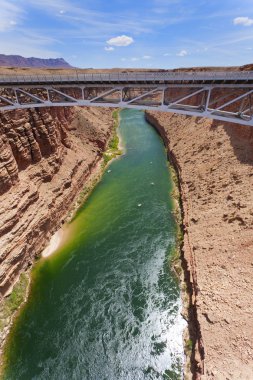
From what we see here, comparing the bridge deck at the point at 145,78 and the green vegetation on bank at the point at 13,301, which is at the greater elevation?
the bridge deck at the point at 145,78

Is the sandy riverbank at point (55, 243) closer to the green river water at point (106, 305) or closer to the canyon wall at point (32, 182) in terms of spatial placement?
the canyon wall at point (32, 182)

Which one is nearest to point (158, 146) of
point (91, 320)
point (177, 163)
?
point (177, 163)

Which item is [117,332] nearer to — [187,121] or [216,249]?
[216,249]

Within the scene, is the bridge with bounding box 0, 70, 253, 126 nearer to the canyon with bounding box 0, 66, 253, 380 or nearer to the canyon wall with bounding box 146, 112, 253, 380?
the canyon with bounding box 0, 66, 253, 380

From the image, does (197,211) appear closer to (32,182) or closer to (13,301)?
(32,182)

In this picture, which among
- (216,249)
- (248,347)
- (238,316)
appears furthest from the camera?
(216,249)

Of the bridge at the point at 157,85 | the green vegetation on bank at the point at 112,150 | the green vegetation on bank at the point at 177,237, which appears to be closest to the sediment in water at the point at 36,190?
the bridge at the point at 157,85
